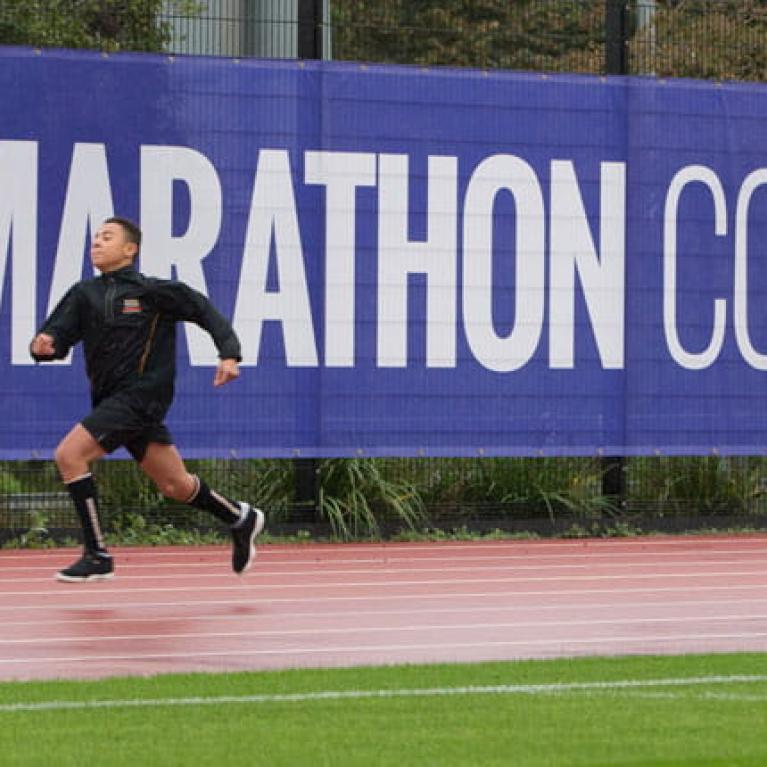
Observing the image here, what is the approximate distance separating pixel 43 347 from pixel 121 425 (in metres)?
0.61

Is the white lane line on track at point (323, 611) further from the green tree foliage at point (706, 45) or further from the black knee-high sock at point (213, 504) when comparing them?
the green tree foliage at point (706, 45)

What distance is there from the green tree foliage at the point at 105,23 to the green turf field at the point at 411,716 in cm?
812

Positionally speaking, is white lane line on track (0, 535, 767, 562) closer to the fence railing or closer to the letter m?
the letter m

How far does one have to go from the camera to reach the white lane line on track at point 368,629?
11297 mm

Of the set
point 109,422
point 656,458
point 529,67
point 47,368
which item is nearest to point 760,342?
point 656,458

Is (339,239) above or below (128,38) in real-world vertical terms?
below

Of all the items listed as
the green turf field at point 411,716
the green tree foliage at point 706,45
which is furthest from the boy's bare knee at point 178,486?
the green tree foliage at point 706,45

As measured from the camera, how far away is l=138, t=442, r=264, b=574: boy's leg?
1333 centimetres

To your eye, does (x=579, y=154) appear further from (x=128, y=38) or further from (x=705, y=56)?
(x=128, y=38)

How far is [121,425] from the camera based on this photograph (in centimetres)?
1306

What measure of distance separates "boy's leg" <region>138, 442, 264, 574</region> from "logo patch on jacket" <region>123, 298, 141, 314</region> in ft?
2.49

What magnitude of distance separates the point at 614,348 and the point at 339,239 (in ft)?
7.69

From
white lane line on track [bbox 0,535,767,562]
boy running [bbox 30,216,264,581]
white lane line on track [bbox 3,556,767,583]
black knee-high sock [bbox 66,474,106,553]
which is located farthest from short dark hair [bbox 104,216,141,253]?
white lane line on track [bbox 0,535,767,562]

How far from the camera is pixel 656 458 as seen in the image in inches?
734
